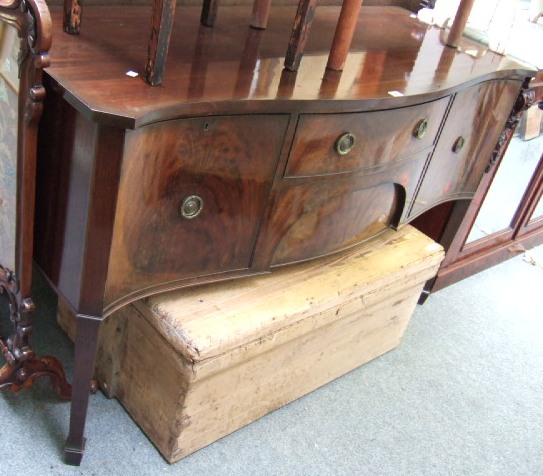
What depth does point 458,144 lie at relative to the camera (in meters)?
1.70

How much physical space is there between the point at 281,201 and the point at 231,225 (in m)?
0.11

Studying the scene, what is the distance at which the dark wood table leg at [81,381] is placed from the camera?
117cm

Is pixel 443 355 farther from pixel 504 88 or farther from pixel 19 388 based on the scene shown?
pixel 19 388

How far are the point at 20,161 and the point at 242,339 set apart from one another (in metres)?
0.54

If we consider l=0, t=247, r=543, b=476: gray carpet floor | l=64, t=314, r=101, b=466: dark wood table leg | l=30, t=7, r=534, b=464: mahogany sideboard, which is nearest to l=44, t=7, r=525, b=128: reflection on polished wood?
l=30, t=7, r=534, b=464: mahogany sideboard

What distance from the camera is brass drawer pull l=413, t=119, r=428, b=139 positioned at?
1.47 meters

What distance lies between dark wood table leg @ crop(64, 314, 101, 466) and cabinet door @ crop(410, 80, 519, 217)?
90cm

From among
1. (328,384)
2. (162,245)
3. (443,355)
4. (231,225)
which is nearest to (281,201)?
(231,225)

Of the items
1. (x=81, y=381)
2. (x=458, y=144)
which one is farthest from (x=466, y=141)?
(x=81, y=381)

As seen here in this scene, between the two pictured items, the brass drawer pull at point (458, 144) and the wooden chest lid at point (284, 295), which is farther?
the brass drawer pull at point (458, 144)

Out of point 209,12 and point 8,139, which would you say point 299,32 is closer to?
point 209,12

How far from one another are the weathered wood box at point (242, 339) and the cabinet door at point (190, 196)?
4.4 inches

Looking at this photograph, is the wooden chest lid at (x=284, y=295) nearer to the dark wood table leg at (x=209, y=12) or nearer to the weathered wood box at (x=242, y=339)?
the weathered wood box at (x=242, y=339)

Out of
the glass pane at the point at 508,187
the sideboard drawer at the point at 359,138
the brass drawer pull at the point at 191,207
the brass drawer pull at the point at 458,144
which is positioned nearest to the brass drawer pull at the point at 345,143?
the sideboard drawer at the point at 359,138
